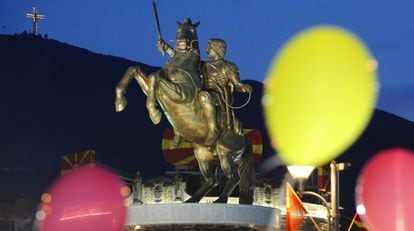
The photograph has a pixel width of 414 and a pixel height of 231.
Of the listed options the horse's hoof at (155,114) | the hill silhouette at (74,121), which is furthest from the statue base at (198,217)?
the hill silhouette at (74,121)

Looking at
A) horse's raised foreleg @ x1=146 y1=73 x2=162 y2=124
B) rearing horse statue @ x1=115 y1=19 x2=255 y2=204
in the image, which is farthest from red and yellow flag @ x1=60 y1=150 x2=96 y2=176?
horse's raised foreleg @ x1=146 y1=73 x2=162 y2=124

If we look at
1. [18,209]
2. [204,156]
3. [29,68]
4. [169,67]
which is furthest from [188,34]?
[29,68]

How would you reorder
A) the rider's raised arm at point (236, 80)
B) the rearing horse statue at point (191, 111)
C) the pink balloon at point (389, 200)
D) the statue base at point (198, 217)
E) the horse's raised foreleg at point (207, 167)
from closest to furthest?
1. the statue base at point (198, 217)
2. the rearing horse statue at point (191, 111)
3. the rider's raised arm at point (236, 80)
4. the horse's raised foreleg at point (207, 167)
5. the pink balloon at point (389, 200)

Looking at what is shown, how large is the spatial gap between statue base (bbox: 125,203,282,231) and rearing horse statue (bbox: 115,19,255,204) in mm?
922

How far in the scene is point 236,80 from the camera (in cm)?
2017

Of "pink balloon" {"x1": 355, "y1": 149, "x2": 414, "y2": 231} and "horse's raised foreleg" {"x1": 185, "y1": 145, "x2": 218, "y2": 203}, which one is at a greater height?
"pink balloon" {"x1": 355, "y1": 149, "x2": 414, "y2": 231}

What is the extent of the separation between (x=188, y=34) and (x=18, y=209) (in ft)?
119

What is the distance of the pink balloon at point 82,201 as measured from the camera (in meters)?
43.5

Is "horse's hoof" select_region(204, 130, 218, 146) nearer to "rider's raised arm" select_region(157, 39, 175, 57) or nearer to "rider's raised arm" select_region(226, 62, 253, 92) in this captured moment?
"rider's raised arm" select_region(226, 62, 253, 92)

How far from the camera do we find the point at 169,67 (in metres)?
19.8

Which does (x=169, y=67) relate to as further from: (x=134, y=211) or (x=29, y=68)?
(x=29, y=68)

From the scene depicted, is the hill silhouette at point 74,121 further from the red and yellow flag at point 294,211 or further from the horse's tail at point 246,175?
the horse's tail at point 246,175

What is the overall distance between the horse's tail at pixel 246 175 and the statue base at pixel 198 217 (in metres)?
1.23

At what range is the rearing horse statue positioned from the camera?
63.2 feet
